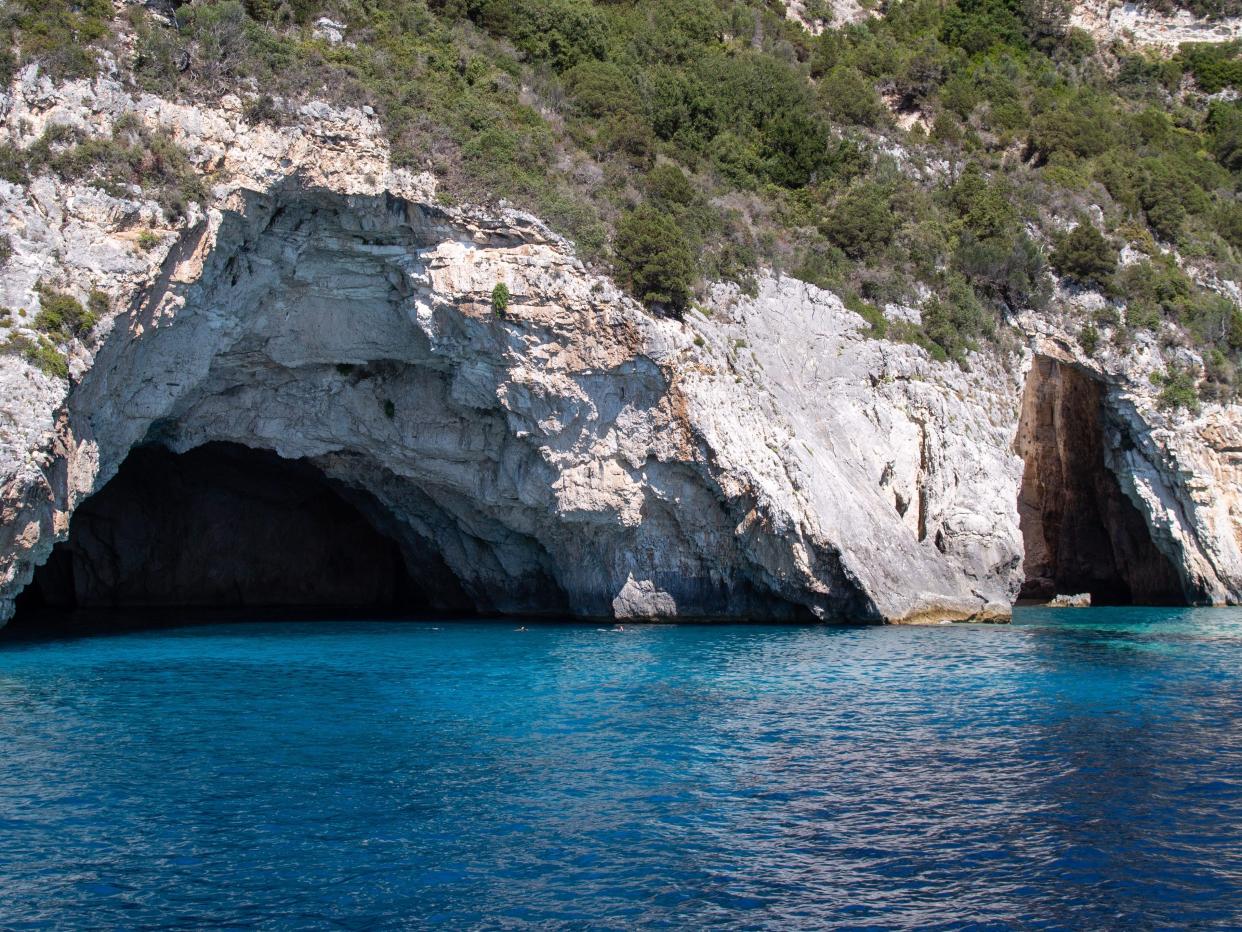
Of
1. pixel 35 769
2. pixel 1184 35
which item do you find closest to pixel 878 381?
pixel 35 769

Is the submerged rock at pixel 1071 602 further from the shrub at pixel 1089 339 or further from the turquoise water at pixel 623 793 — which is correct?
the turquoise water at pixel 623 793

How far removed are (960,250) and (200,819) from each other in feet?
109

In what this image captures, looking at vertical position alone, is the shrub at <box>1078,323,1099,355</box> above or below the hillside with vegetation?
below

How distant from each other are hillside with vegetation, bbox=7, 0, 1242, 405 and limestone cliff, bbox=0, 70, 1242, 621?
105 centimetres

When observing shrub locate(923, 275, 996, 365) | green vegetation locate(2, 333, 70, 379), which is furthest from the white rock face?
green vegetation locate(2, 333, 70, 379)

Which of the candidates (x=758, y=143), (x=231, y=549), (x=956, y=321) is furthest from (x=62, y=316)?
(x=956, y=321)

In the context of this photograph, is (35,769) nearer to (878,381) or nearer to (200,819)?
(200,819)

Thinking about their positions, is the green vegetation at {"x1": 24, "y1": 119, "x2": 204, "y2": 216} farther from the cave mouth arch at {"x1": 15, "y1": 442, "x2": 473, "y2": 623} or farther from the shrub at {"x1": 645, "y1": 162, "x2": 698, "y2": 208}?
the shrub at {"x1": 645, "y1": 162, "x2": 698, "y2": 208}

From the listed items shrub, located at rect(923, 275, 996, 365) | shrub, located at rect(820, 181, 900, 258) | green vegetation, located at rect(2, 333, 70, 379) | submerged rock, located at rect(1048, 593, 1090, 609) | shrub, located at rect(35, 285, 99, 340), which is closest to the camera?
green vegetation, located at rect(2, 333, 70, 379)

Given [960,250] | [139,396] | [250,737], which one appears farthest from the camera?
[960,250]

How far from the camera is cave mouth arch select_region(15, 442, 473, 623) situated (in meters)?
38.0

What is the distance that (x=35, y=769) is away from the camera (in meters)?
13.2

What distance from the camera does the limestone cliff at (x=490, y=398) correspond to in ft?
77.9

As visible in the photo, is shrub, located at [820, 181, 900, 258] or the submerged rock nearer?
shrub, located at [820, 181, 900, 258]
